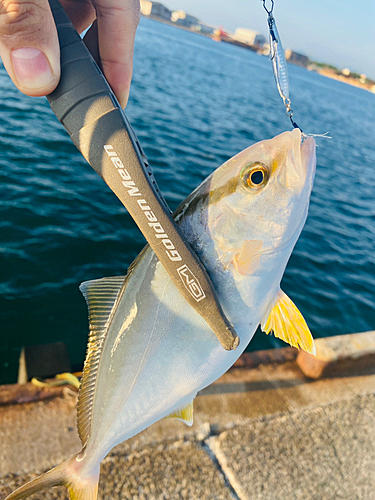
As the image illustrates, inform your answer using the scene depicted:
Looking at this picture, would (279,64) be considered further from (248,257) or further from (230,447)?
(230,447)

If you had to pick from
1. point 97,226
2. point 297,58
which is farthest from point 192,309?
point 297,58

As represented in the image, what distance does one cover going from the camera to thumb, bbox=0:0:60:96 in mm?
1504

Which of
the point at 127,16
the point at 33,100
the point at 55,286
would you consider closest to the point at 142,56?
the point at 33,100

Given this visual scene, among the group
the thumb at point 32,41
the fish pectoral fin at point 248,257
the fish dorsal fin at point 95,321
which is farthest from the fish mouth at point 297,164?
the thumb at point 32,41

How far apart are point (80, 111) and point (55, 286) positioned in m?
4.75

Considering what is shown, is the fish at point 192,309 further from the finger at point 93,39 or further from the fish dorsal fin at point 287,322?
the finger at point 93,39

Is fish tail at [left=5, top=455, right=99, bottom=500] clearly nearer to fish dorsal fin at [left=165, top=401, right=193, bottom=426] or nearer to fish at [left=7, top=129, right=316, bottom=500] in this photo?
fish at [left=7, top=129, right=316, bottom=500]

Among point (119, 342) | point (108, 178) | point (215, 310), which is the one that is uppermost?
point (108, 178)

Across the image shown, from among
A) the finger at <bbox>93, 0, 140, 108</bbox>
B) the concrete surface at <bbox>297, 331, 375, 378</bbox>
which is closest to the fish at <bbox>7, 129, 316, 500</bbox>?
the finger at <bbox>93, 0, 140, 108</bbox>

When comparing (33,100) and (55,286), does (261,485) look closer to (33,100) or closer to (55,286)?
(55,286)

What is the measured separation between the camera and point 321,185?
49.1ft

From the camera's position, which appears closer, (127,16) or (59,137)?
(127,16)

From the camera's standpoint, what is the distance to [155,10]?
11525 cm

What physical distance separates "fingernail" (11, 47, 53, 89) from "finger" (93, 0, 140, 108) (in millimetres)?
756
